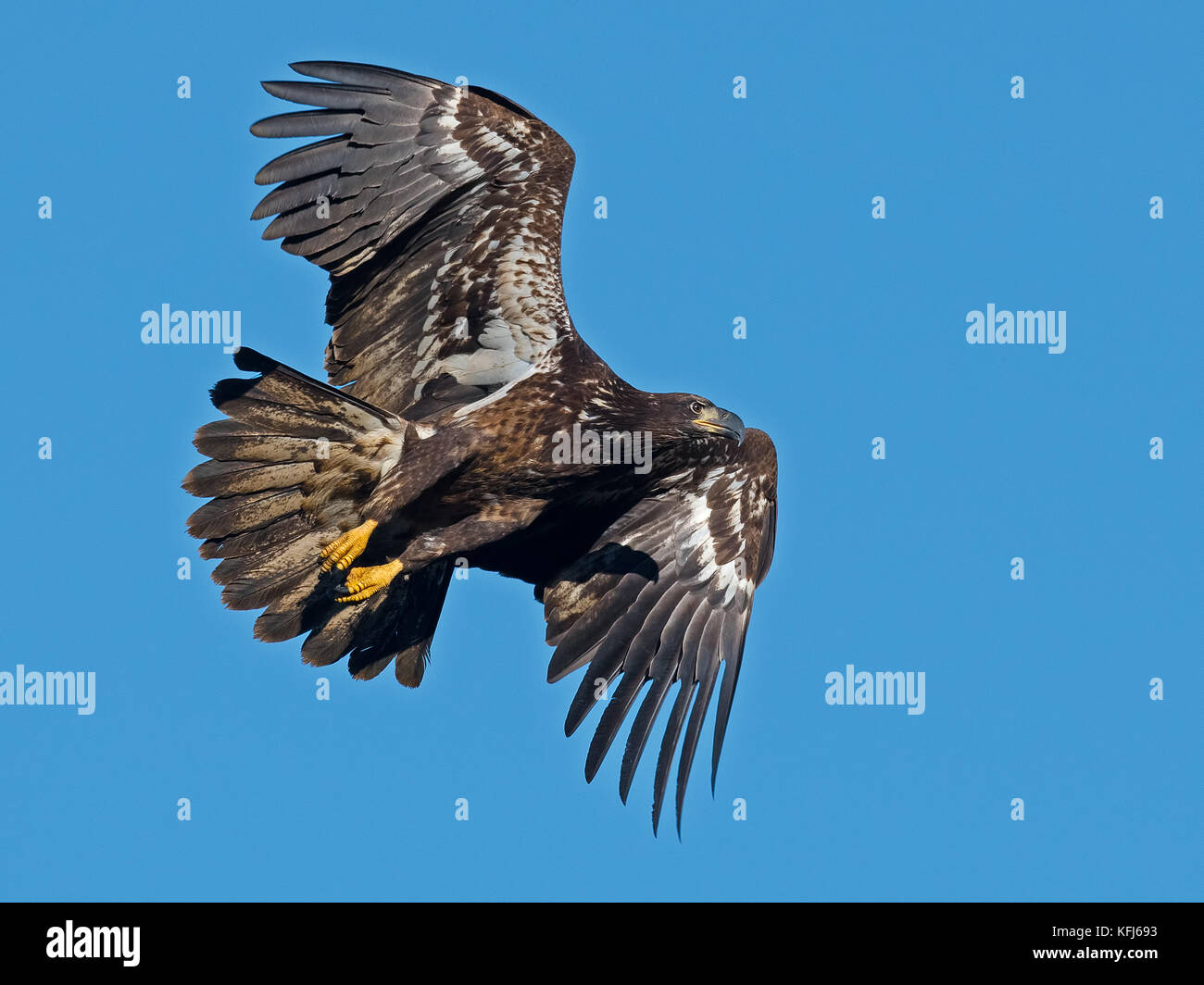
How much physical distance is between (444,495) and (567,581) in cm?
146

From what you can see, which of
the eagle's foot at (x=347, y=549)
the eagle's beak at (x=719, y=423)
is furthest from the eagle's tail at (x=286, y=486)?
the eagle's beak at (x=719, y=423)

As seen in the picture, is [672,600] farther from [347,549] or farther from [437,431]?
[347,549]

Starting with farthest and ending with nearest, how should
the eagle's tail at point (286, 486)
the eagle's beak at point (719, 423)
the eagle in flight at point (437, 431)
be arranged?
the eagle's beak at point (719, 423) < the eagle in flight at point (437, 431) < the eagle's tail at point (286, 486)

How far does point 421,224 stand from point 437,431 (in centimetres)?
143

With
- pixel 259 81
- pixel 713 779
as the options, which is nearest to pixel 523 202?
pixel 259 81

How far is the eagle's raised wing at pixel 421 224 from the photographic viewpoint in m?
13.9

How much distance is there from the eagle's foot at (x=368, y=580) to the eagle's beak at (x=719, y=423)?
2.36 m

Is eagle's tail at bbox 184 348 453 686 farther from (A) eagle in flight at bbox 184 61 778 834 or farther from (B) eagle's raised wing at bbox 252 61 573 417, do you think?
(B) eagle's raised wing at bbox 252 61 573 417

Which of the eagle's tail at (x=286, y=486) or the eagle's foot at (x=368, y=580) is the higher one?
the eagle's tail at (x=286, y=486)

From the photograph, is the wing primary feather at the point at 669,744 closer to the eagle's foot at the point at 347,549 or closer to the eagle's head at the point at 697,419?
the eagle's head at the point at 697,419

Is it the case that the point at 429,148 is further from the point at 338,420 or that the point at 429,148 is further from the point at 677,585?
the point at 677,585

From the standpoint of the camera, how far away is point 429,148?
14.1 meters

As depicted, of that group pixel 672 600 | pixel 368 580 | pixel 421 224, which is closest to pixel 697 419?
pixel 672 600

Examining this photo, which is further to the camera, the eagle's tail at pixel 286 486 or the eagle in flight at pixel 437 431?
the eagle in flight at pixel 437 431
